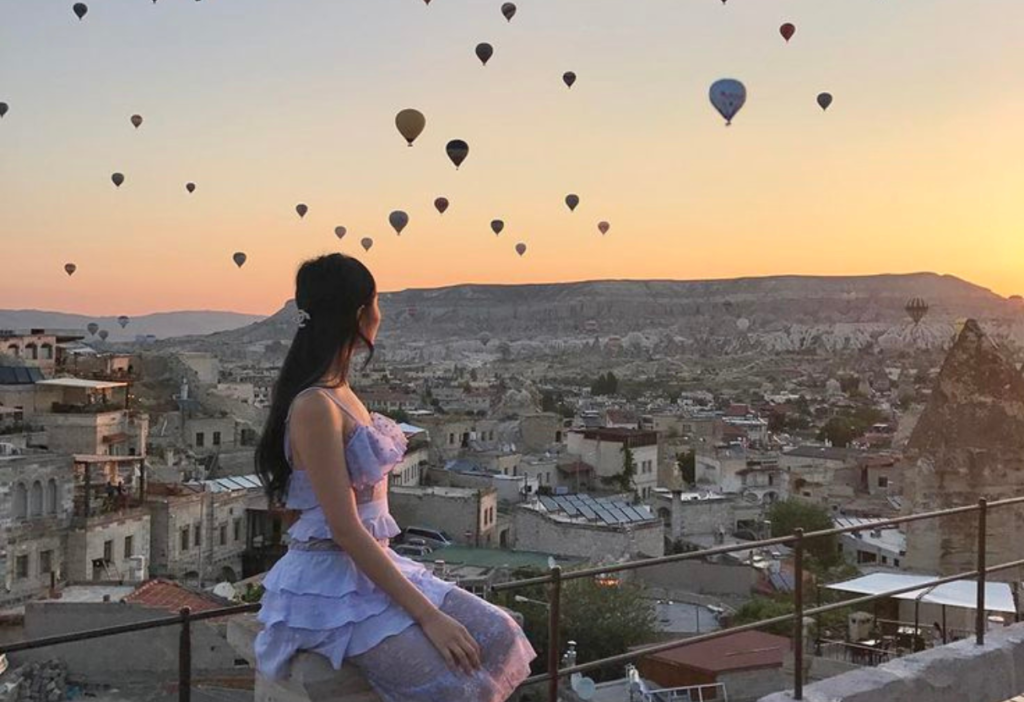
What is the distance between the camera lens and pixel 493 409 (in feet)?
203

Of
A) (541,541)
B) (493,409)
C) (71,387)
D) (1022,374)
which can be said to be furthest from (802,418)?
(1022,374)

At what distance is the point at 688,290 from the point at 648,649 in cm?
19325

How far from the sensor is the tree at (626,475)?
1578 inches

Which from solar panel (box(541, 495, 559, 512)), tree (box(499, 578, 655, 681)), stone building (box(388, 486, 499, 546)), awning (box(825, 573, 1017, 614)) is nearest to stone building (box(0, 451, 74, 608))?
stone building (box(388, 486, 499, 546))

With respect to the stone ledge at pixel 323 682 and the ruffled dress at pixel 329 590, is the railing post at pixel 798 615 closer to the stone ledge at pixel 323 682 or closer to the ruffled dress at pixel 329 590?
the ruffled dress at pixel 329 590

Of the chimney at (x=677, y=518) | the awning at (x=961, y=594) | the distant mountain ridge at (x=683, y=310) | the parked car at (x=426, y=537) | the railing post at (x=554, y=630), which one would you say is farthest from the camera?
the distant mountain ridge at (x=683, y=310)

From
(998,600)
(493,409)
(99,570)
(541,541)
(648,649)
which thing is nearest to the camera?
(648,649)

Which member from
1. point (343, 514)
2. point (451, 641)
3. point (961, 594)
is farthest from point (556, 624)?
point (961, 594)

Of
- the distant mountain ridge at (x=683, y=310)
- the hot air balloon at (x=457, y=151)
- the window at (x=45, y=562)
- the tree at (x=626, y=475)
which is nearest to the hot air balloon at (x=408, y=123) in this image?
the hot air balloon at (x=457, y=151)

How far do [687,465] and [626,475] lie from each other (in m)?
4.53

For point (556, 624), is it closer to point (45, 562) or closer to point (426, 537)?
point (45, 562)

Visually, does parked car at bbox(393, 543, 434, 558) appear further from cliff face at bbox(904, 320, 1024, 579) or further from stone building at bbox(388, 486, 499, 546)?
cliff face at bbox(904, 320, 1024, 579)

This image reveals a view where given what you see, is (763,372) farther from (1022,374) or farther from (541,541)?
(1022,374)

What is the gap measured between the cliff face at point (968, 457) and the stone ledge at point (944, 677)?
20.9 ft
